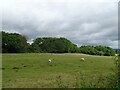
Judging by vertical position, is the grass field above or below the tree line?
below

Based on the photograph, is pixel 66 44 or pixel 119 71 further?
pixel 66 44

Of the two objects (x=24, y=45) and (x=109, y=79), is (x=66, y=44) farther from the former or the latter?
(x=109, y=79)

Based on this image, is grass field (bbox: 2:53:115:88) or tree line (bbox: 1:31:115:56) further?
tree line (bbox: 1:31:115:56)

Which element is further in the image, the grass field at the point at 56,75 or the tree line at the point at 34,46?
the tree line at the point at 34,46

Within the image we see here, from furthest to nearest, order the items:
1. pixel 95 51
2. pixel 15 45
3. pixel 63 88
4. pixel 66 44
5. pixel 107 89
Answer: pixel 66 44, pixel 95 51, pixel 15 45, pixel 63 88, pixel 107 89

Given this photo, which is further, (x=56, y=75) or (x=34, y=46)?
(x=34, y=46)

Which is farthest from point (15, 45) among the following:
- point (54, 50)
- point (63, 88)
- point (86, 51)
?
point (63, 88)

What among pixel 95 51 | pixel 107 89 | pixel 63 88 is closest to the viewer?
pixel 107 89

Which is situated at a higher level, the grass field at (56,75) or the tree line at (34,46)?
the tree line at (34,46)

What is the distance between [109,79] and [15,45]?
7441 centimetres

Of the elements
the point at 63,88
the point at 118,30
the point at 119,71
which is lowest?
the point at 63,88

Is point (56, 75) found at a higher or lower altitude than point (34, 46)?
lower

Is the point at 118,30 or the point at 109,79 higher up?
the point at 118,30

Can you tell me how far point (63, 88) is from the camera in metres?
7.52
